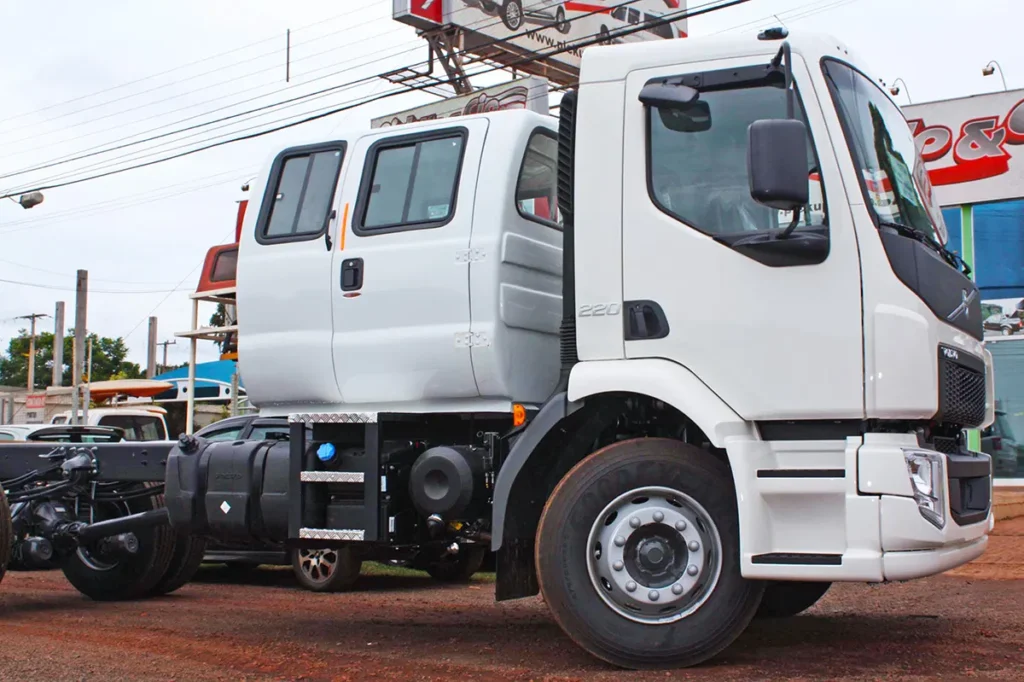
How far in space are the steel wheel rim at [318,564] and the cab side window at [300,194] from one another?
4119 mm

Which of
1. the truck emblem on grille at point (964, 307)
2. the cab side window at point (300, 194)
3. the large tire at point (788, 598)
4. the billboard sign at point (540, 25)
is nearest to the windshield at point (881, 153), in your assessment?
the truck emblem on grille at point (964, 307)

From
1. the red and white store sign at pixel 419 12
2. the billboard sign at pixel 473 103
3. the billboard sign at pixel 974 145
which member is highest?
the red and white store sign at pixel 419 12

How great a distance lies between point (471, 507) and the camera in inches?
250

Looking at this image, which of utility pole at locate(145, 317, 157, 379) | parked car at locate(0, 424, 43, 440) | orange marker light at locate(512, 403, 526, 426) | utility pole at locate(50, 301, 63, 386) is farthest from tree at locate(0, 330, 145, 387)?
orange marker light at locate(512, 403, 526, 426)

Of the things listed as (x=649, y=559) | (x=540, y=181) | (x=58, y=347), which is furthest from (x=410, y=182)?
(x=58, y=347)

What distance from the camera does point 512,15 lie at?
26.8 meters

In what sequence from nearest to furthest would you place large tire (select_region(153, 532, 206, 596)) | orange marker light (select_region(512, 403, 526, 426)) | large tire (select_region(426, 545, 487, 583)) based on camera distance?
orange marker light (select_region(512, 403, 526, 426))
large tire (select_region(153, 532, 206, 596))
large tire (select_region(426, 545, 487, 583))

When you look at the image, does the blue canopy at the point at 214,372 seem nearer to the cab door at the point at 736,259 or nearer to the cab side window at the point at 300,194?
the cab side window at the point at 300,194

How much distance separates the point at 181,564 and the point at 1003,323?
35.4 ft

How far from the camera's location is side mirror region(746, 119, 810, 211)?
520cm

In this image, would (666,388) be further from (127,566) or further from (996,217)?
(996,217)

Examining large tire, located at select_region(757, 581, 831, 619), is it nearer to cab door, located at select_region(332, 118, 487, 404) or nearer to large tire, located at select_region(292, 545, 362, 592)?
cab door, located at select_region(332, 118, 487, 404)

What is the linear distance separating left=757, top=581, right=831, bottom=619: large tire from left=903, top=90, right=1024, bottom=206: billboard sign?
910cm

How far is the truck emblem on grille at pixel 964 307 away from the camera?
5652mm
